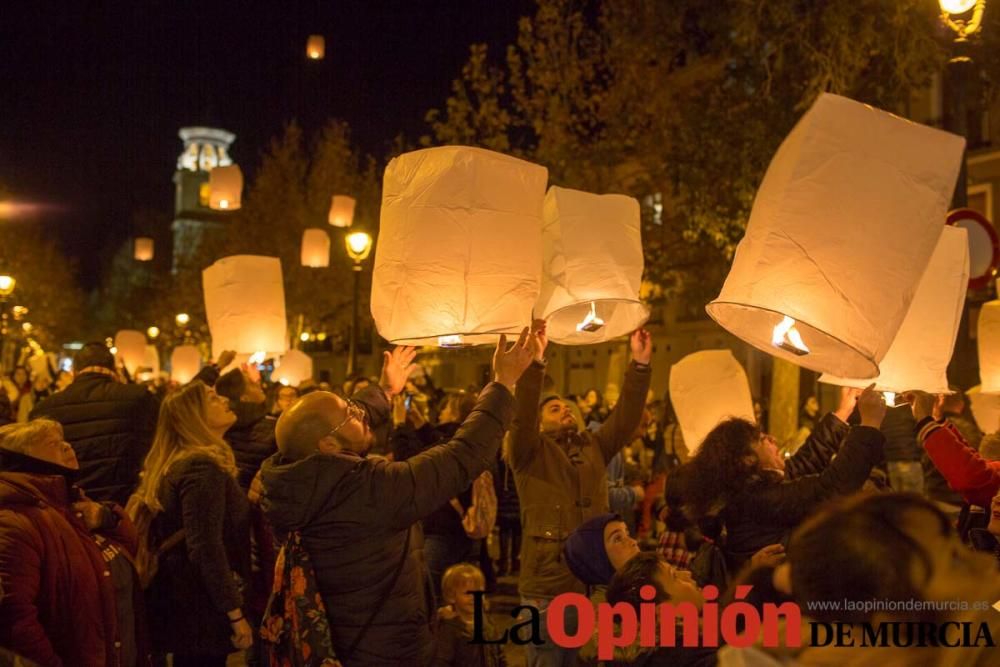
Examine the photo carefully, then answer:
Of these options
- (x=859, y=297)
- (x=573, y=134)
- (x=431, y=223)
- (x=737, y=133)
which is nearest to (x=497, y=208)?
(x=431, y=223)

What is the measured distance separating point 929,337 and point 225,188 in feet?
56.9

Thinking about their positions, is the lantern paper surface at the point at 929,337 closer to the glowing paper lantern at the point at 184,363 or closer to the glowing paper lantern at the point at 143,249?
the glowing paper lantern at the point at 184,363

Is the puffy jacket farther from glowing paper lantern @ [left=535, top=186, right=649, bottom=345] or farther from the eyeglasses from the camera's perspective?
glowing paper lantern @ [left=535, top=186, right=649, bottom=345]

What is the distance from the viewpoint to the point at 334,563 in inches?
128

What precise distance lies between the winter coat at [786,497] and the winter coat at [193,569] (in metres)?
2.32

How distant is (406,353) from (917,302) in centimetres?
209

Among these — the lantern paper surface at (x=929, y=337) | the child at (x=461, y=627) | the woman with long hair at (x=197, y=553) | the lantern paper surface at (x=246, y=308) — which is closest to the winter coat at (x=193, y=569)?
the woman with long hair at (x=197, y=553)

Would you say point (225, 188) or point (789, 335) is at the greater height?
point (225, 188)

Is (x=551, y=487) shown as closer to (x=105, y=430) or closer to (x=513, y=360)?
(x=513, y=360)

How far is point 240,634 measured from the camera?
4.59 meters

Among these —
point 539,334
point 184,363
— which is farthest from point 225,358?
point 184,363

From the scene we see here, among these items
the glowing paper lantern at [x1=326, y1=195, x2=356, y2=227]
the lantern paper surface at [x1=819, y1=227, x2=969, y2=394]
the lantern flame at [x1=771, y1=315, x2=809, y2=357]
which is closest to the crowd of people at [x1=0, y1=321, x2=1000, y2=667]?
the lantern paper surface at [x1=819, y1=227, x2=969, y2=394]

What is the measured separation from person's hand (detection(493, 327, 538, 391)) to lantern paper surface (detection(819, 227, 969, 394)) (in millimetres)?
1201

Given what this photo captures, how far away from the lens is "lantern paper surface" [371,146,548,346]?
376cm
